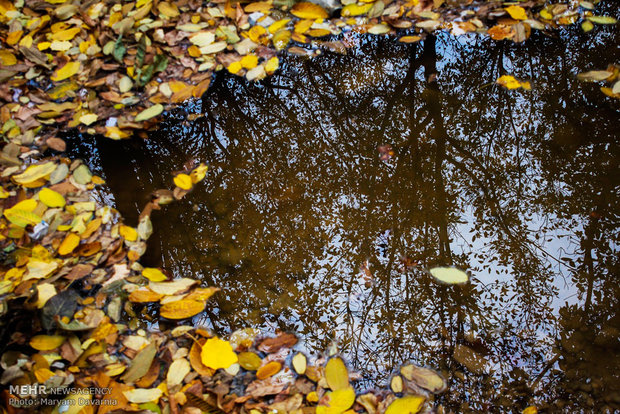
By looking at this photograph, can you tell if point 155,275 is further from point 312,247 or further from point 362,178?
point 362,178

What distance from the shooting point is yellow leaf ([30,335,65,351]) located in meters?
1.31

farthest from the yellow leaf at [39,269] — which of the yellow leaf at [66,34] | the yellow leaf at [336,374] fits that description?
the yellow leaf at [66,34]

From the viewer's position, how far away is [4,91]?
2.29m

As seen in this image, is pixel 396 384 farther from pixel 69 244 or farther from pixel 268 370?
pixel 69 244

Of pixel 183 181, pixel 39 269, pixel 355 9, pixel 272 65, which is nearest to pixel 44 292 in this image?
pixel 39 269

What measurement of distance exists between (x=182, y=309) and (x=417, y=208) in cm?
106

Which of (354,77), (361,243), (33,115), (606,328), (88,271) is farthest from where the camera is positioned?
(354,77)

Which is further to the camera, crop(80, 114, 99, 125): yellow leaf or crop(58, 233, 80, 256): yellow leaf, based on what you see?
crop(80, 114, 99, 125): yellow leaf

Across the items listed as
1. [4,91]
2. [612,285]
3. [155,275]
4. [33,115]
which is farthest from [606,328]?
[4,91]

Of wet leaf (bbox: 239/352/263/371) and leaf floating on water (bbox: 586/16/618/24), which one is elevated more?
leaf floating on water (bbox: 586/16/618/24)

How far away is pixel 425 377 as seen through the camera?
128 cm

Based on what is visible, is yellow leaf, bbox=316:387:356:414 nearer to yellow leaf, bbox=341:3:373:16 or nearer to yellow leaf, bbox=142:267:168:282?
yellow leaf, bbox=142:267:168:282

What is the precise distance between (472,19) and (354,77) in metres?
0.92
